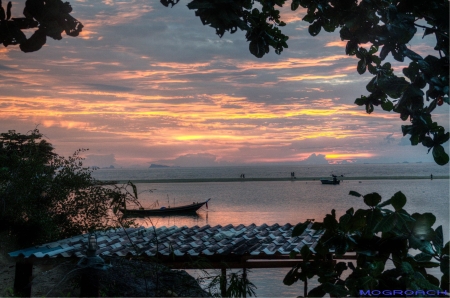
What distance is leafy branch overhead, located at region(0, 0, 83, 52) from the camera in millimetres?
1560

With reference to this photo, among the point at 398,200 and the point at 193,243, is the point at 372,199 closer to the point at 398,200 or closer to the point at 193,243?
the point at 398,200

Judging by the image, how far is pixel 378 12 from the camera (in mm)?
1901

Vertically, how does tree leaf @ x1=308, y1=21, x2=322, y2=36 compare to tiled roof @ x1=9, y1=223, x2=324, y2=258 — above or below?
above

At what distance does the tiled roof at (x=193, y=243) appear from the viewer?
666cm

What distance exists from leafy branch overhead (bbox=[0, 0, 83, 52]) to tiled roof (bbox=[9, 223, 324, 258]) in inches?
193

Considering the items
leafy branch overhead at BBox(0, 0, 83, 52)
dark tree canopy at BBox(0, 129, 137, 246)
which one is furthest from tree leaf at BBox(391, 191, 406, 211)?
dark tree canopy at BBox(0, 129, 137, 246)

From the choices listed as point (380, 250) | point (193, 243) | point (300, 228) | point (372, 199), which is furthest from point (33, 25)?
point (193, 243)

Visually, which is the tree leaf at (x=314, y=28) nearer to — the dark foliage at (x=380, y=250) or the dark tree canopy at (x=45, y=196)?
the dark foliage at (x=380, y=250)

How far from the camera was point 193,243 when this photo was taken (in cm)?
710

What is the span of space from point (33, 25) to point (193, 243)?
5.85 m

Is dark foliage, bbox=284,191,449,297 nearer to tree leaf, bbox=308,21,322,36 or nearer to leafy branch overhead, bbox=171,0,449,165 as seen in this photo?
leafy branch overhead, bbox=171,0,449,165

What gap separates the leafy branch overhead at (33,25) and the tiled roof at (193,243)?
193 inches

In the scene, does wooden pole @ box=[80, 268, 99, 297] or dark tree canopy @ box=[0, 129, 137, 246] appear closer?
wooden pole @ box=[80, 268, 99, 297]

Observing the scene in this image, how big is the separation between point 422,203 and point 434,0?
184 feet
